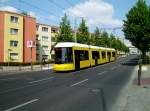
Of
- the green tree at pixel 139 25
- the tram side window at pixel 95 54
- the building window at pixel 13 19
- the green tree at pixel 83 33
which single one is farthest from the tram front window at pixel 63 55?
the green tree at pixel 83 33

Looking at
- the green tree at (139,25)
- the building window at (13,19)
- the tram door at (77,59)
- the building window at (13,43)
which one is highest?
the building window at (13,19)

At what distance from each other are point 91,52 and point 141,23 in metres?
13.0

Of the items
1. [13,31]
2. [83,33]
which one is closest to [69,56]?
[13,31]

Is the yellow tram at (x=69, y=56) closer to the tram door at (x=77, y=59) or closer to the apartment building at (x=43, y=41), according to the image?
the tram door at (x=77, y=59)

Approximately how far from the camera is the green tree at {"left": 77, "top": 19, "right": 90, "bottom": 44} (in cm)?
7594

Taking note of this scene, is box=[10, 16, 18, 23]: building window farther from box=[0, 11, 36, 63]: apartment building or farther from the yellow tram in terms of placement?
the yellow tram

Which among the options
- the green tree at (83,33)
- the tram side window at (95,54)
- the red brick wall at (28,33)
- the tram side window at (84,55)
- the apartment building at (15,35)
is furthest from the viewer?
the green tree at (83,33)

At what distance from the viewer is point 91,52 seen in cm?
4159

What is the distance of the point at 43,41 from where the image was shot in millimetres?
85625

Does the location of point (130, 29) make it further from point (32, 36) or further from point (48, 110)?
point (48, 110)

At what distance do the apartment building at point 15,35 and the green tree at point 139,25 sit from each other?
23.4 m

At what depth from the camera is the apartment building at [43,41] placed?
81750 mm

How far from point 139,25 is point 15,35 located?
86.9 ft

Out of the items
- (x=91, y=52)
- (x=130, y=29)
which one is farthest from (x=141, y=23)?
(x=91, y=52)
